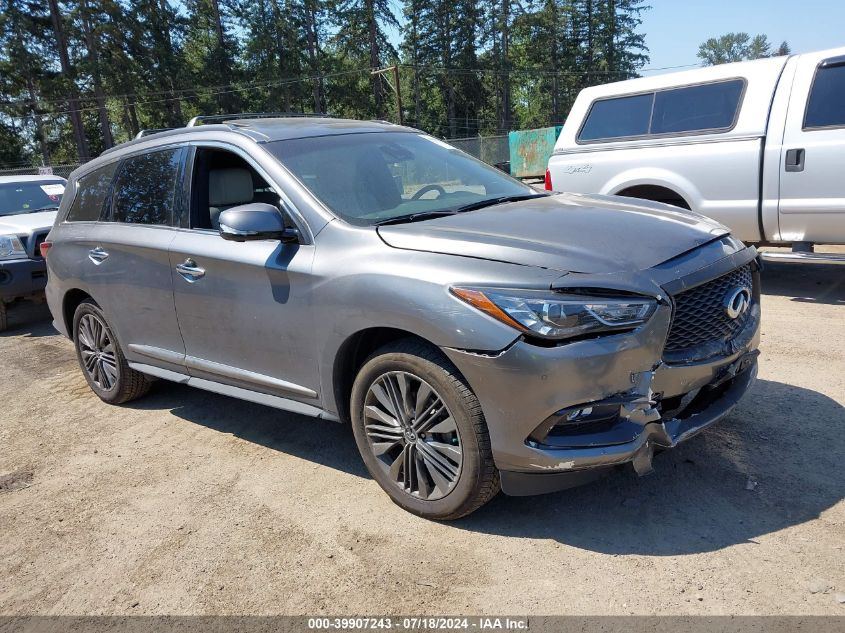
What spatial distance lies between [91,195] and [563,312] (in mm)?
4045

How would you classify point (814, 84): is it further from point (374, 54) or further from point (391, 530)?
point (374, 54)

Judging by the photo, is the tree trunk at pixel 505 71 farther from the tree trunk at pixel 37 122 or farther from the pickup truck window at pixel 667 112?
the pickup truck window at pixel 667 112

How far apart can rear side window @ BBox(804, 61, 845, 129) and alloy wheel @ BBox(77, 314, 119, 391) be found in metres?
6.45

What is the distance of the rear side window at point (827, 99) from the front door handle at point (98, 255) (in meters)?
6.23

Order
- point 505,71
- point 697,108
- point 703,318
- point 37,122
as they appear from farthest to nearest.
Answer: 1. point 505,71
2. point 37,122
3. point 697,108
4. point 703,318

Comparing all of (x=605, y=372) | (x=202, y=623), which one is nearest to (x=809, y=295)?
(x=605, y=372)

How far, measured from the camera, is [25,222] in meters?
8.54

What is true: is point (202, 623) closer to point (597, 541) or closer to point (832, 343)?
point (597, 541)

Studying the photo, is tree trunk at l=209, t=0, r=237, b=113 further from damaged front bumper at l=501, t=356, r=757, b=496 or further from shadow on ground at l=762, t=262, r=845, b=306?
damaged front bumper at l=501, t=356, r=757, b=496


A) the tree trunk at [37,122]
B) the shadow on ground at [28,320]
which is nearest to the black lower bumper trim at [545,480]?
the shadow on ground at [28,320]

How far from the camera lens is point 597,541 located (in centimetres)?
291

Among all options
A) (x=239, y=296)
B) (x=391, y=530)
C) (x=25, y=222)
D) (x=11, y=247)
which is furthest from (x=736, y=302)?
(x=25, y=222)

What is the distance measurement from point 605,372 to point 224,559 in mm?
1890

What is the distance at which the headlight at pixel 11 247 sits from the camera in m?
8.02
